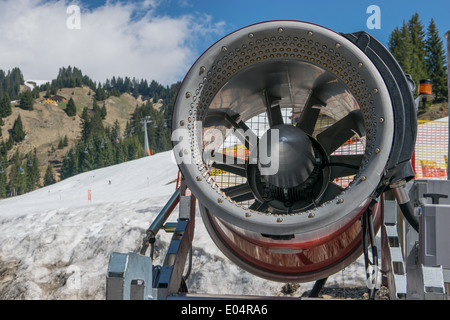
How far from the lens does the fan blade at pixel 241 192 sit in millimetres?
3235

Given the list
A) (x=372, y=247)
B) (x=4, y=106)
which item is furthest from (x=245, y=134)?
(x=4, y=106)

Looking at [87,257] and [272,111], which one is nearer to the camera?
[272,111]

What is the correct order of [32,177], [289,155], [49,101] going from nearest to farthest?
1. [289,155]
2. [32,177]
3. [49,101]

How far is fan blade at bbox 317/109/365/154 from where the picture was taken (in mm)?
3193

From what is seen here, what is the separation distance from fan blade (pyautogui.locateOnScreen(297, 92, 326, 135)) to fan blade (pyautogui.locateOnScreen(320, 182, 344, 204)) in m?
0.53

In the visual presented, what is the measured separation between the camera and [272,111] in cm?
347

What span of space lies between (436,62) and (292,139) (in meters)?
64.2

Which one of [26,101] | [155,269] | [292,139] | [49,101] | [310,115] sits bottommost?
[155,269]

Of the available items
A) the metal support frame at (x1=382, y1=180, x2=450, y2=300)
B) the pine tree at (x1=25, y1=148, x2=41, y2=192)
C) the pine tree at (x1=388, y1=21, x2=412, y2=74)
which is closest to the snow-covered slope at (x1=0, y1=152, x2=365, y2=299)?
the metal support frame at (x1=382, y1=180, x2=450, y2=300)

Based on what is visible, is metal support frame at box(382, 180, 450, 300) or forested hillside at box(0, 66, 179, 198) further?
forested hillside at box(0, 66, 179, 198)

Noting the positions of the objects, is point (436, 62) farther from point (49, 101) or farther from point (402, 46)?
point (49, 101)

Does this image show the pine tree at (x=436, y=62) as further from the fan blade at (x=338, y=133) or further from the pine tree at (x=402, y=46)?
the fan blade at (x=338, y=133)

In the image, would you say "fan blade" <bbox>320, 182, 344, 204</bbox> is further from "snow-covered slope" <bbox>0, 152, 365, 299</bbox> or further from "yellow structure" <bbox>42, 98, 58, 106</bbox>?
"yellow structure" <bbox>42, 98, 58, 106</bbox>

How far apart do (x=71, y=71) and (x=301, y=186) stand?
20434cm
